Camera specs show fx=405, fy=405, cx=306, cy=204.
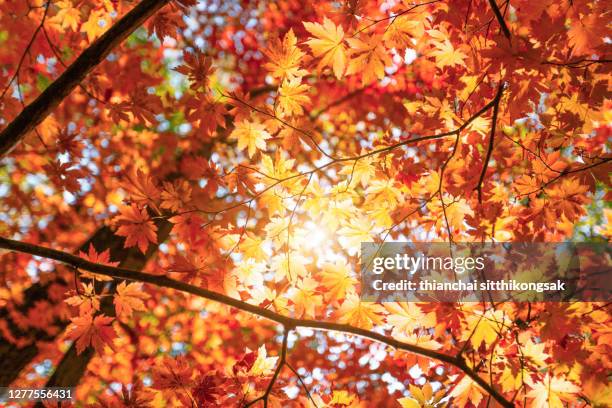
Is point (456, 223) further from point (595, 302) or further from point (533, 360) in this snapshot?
point (595, 302)

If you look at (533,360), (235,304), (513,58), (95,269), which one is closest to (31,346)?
(95,269)

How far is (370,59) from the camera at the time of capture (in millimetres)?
2104

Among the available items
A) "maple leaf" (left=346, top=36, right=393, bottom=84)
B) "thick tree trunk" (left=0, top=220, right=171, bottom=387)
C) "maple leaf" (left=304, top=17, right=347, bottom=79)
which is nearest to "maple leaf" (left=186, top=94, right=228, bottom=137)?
"maple leaf" (left=304, top=17, right=347, bottom=79)

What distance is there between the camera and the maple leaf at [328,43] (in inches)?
77.0

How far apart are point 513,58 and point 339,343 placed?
17.3 ft

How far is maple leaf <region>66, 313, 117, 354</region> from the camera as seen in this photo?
1925 mm

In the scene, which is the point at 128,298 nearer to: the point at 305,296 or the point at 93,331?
the point at 93,331

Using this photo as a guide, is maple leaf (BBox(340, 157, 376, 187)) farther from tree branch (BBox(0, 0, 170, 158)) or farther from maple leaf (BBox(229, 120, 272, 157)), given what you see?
tree branch (BBox(0, 0, 170, 158))

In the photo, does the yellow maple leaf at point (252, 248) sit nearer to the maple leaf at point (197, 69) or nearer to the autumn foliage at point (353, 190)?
the autumn foliage at point (353, 190)

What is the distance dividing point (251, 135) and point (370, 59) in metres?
0.76

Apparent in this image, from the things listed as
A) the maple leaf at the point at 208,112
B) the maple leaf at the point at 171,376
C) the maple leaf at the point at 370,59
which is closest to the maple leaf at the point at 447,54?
the maple leaf at the point at 370,59

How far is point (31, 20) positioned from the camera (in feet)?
10.4

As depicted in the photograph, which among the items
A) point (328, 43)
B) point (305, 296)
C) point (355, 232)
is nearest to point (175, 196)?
point (305, 296)

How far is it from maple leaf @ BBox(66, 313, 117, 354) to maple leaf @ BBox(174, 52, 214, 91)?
4.09 ft
